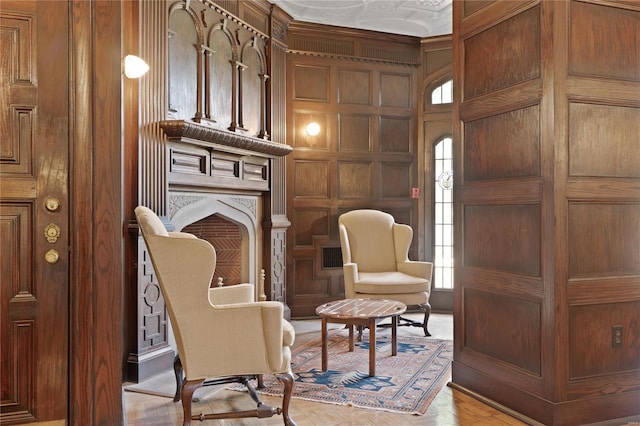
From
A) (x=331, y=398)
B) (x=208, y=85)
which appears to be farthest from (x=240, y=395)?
(x=208, y=85)

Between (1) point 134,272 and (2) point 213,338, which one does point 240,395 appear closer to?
(2) point 213,338

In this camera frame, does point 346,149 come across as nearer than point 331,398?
No

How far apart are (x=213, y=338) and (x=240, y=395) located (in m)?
0.84

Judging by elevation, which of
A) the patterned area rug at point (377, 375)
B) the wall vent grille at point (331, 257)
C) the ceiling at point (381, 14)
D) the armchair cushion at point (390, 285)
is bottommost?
the patterned area rug at point (377, 375)

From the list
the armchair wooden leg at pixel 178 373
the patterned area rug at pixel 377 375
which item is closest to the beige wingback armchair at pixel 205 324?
the armchair wooden leg at pixel 178 373

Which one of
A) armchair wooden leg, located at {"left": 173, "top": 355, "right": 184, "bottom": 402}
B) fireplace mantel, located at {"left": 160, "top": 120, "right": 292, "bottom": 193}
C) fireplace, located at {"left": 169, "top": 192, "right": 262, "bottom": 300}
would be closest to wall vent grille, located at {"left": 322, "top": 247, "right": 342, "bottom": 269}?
fireplace, located at {"left": 169, "top": 192, "right": 262, "bottom": 300}

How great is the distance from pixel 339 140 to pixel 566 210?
361cm

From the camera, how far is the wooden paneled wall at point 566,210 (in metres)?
2.66

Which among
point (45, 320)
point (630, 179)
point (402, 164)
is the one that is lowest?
point (45, 320)

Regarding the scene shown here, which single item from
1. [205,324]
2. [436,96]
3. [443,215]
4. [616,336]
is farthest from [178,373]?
[436,96]

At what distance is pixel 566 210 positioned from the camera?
8.75 feet

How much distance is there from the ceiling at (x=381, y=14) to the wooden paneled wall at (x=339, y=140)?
0.56ft

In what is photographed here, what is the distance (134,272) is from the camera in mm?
3555

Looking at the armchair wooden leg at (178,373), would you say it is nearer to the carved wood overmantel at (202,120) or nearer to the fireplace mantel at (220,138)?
the carved wood overmantel at (202,120)
